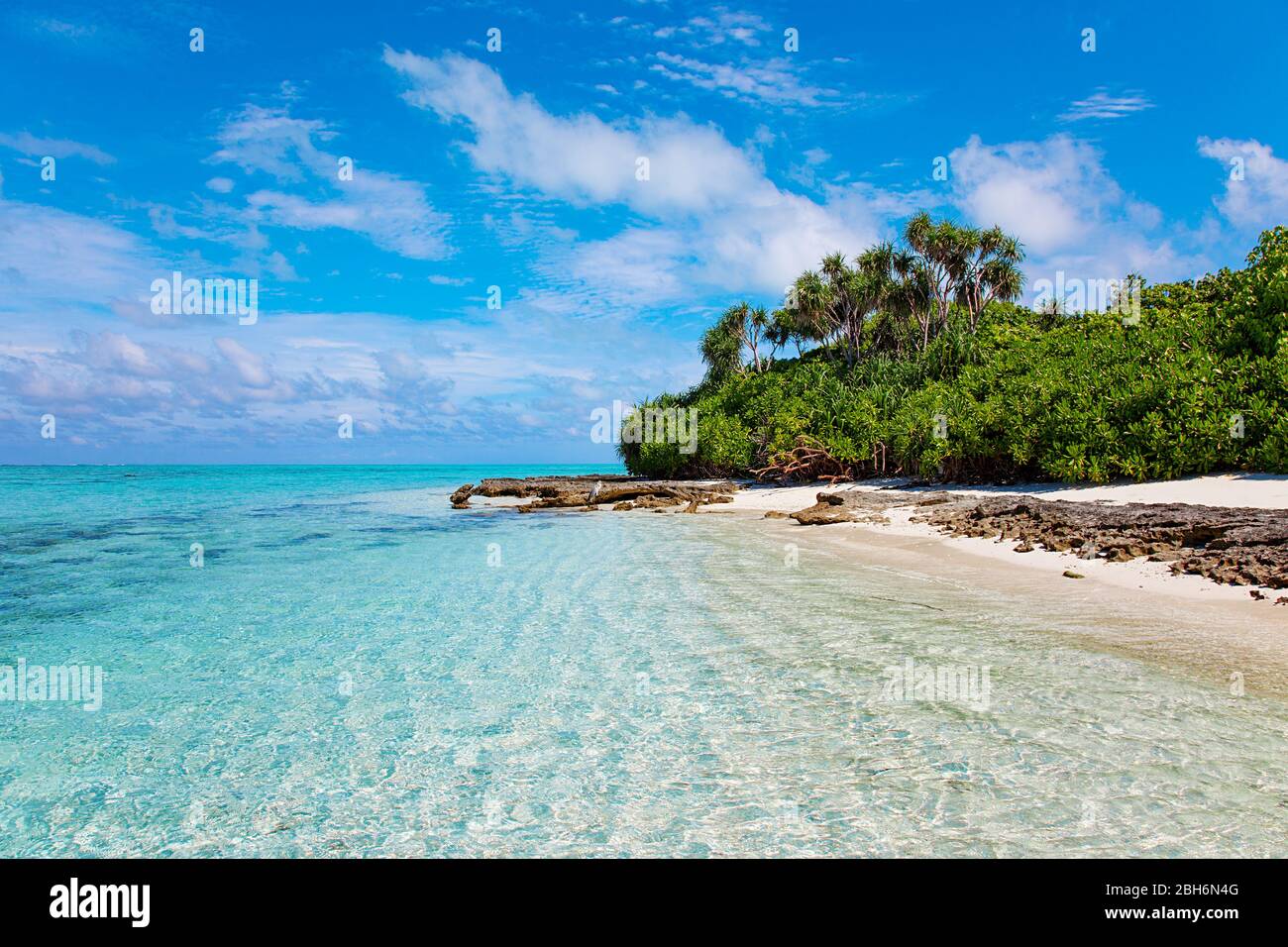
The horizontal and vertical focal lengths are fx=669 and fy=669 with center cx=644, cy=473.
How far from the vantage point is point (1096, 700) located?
19.2 ft

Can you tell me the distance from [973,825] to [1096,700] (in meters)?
2.76

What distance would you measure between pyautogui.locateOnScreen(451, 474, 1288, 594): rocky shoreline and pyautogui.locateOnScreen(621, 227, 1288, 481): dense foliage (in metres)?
3.32

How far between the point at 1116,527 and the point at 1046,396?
1035 cm

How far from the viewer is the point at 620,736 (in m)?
5.55

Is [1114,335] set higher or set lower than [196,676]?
higher

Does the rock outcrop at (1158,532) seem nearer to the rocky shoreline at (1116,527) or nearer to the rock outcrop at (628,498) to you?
the rocky shoreline at (1116,527)

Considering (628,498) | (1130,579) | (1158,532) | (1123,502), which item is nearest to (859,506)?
(1123,502)

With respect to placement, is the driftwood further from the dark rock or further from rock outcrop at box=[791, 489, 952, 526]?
rock outcrop at box=[791, 489, 952, 526]

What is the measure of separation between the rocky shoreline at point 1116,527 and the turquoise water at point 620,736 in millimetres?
3855

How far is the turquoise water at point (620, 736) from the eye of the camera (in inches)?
159

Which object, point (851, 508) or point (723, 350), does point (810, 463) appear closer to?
point (851, 508)

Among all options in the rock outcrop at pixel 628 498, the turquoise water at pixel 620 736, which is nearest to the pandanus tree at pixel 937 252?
the rock outcrop at pixel 628 498

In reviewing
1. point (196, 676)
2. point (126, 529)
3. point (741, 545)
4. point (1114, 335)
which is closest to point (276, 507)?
point (126, 529)
